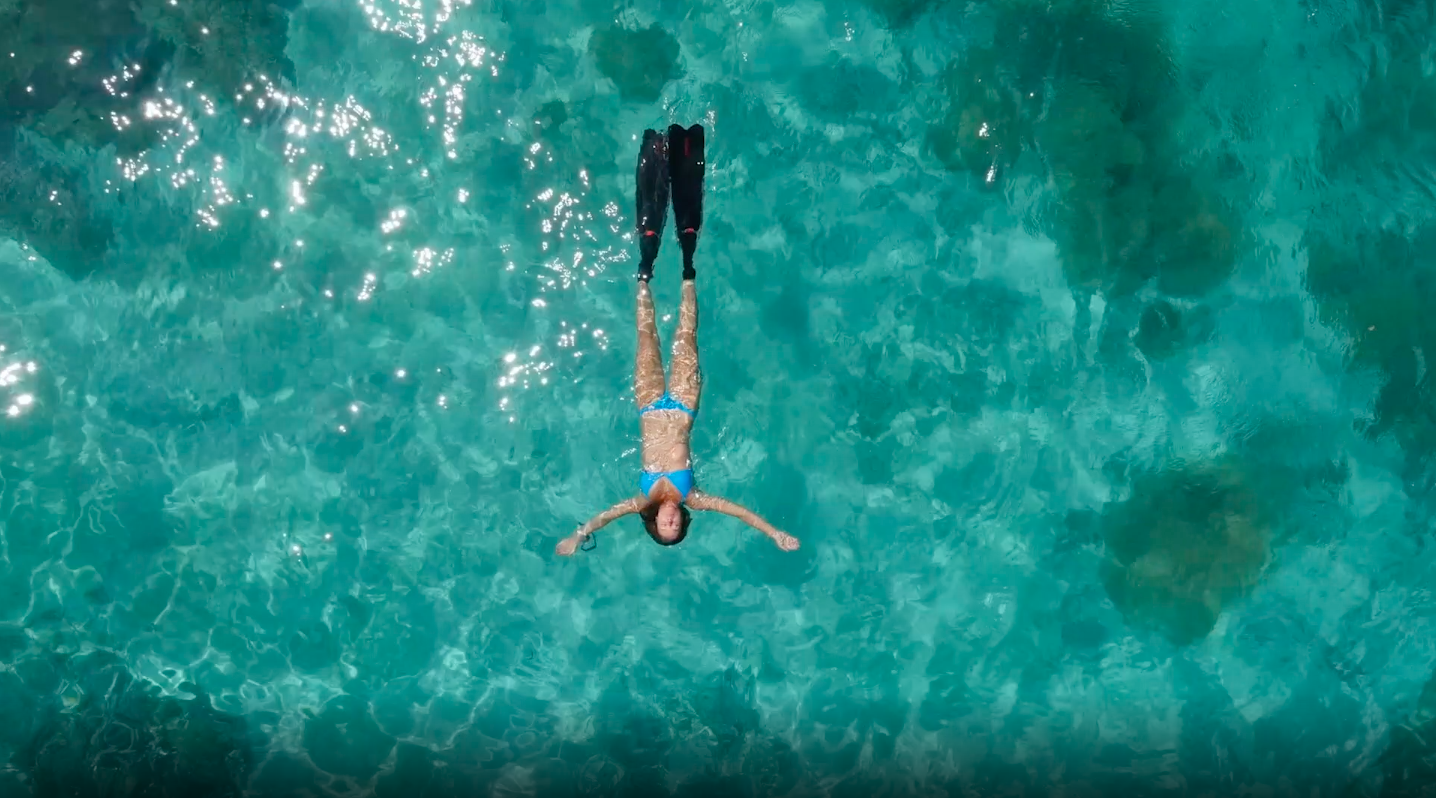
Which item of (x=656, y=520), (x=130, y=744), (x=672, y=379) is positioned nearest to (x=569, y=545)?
(x=656, y=520)

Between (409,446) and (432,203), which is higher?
(432,203)

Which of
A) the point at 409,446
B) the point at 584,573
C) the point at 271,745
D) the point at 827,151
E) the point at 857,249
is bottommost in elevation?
the point at 271,745

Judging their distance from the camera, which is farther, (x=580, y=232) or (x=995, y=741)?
(x=995, y=741)

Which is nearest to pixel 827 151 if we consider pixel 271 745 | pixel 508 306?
pixel 508 306

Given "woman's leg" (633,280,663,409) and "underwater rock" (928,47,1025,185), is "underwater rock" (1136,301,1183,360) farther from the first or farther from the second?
"woman's leg" (633,280,663,409)

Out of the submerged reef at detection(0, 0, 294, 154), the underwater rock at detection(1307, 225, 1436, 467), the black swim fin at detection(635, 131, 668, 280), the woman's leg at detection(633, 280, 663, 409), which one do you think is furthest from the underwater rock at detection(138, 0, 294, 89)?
the underwater rock at detection(1307, 225, 1436, 467)

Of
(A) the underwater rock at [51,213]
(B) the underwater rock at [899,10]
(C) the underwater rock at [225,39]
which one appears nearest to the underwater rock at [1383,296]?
(B) the underwater rock at [899,10]

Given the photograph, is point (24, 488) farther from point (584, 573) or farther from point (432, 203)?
point (584, 573)

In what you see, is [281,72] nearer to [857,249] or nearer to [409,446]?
[409,446]
